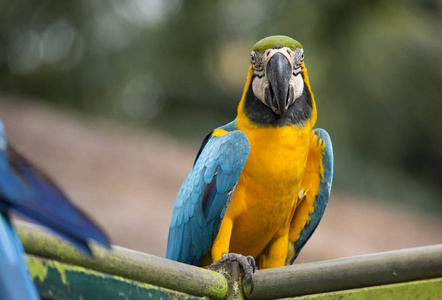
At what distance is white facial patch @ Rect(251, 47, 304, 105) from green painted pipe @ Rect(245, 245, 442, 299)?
78 cm

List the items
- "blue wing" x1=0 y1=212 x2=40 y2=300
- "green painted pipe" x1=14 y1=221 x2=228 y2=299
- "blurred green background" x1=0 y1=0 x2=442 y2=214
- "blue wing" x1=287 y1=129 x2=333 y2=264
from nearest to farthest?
"blue wing" x1=0 y1=212 x2=40 y2=300 → "green painted pipe" x1=14 y1=221 x2=228 y2=299 → "blue wing" x1=287 y1=129 x2=333 y2=264 → "blurred green background" x1=0 y1=0 x2=442 y2=214

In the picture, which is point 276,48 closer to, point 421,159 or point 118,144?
point 118,144

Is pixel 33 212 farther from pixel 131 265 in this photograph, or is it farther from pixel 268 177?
pixel 268 177

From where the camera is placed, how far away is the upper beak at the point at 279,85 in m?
1.77

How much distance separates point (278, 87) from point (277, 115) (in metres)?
0.11

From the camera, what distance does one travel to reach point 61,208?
57 cm

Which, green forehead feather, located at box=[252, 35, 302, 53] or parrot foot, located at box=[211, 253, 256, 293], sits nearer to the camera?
parrot foot, located at box=[211, 253, 256, 293]

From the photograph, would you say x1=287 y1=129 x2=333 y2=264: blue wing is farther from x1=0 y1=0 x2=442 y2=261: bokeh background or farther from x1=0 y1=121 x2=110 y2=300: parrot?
x1=0 y1=0 x2=442 y2=261: bokeh background

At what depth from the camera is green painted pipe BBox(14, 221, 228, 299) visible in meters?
0.87

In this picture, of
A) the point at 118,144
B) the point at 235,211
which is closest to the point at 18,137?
the point at 118,144

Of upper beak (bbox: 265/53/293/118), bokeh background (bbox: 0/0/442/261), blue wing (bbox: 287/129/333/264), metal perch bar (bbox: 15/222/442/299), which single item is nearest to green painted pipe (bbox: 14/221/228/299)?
metal perch bar (bbox: 15/222/442/299)

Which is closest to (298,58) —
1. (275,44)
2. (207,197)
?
(275,44)

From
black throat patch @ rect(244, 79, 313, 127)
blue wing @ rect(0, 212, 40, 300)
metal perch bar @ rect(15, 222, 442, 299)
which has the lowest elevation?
blue wing @ rect(0, 212, 40, 300)

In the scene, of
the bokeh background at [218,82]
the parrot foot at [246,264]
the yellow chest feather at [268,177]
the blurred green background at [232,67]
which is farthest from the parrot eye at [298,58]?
the blurred green background at [232,67]
